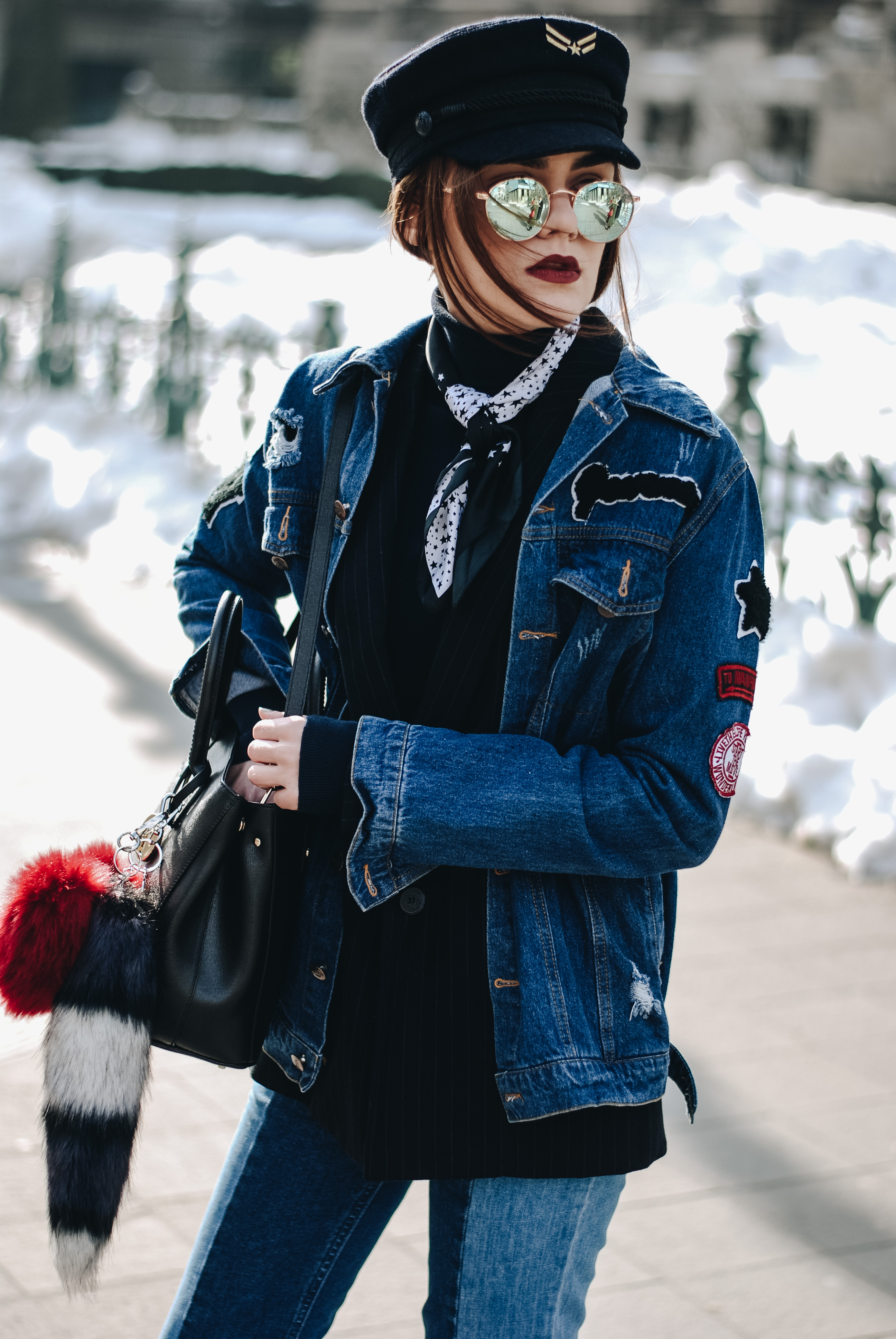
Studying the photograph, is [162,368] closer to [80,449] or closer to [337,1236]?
[80,449]

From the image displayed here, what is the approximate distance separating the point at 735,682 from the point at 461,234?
623mm

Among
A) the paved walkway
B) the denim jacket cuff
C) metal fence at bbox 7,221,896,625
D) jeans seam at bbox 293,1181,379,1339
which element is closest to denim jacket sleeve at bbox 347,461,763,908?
the denim jacket cuff

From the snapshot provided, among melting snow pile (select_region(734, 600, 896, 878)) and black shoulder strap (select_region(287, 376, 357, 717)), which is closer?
black shoulder strap (select_region(287, 376, 357, 717))

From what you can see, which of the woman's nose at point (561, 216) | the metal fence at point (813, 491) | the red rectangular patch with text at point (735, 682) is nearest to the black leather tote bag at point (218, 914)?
the red rectangular patch with text at point (735, 682)

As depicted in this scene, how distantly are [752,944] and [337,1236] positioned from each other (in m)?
2.86

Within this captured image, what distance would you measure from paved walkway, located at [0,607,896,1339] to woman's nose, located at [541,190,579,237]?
5.14 ft

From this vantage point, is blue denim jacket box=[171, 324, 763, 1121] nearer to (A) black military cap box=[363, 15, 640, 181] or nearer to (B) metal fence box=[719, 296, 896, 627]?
(A) black military cap box=[363, 15, 640, 181]

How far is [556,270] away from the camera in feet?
5.78

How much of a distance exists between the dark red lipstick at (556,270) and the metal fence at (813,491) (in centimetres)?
368

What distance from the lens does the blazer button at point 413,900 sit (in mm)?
1694

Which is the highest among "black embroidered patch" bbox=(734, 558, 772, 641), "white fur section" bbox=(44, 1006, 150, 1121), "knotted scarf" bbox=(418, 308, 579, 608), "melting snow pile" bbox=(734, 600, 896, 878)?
"knotted scarf" bbox=(418, 308, 579, 608)

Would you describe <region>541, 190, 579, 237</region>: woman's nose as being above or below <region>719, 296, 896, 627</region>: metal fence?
above

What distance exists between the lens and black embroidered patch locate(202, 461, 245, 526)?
207 cm

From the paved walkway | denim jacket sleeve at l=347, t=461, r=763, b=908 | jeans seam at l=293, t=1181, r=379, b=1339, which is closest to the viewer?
denim jacket sleeve at l=347, t=461, r=763, b=908
